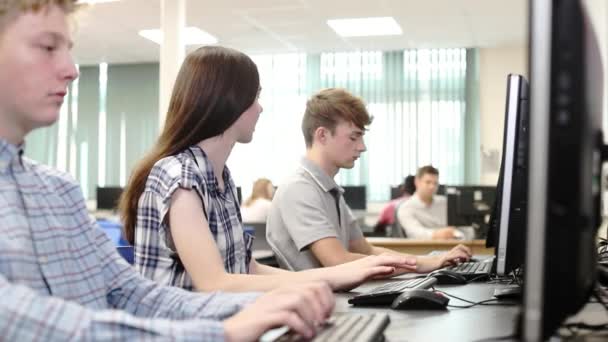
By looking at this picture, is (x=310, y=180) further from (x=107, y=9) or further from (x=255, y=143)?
(x=255, y=143)

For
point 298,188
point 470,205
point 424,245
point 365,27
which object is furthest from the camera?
point 365,27

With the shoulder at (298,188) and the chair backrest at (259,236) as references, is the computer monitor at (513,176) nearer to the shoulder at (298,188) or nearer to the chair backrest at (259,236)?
the shoulder at (298,188)

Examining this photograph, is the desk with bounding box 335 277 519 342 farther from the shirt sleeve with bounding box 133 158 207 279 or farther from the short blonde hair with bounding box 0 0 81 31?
the short blonde hair with bounding box 0 0 81 31

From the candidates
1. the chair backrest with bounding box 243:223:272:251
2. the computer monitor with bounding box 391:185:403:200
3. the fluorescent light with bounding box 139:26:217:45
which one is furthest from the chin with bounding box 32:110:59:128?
the computer monitor with bounding box 391:185:403:200

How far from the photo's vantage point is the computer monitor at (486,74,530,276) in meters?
1.50

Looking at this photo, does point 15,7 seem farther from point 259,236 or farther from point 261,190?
point 261,190

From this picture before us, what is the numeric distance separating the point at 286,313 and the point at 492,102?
755cm

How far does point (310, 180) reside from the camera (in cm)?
242

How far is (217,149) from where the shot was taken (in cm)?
172

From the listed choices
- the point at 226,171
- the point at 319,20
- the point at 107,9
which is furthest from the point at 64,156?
the point at 226,171

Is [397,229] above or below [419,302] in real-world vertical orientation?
below

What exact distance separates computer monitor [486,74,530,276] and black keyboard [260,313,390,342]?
0.55m

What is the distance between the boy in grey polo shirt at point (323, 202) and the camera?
228 cm

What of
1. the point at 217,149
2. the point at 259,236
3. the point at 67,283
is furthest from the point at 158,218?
the point at 259,236
